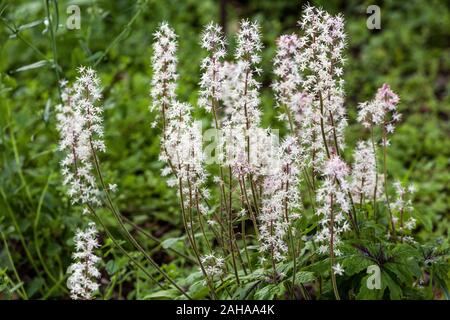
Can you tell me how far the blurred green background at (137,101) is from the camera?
3887 millimetres

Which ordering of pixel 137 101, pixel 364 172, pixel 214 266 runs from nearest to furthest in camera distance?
pixel 214 266 → pixel 364 172 → pixel 137 101

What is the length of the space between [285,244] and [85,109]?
0.93 m

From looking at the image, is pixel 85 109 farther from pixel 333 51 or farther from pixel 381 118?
pixel 381 118

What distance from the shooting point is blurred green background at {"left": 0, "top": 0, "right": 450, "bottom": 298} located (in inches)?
153

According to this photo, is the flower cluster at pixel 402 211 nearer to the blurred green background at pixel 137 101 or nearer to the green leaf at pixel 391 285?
the blurred green background at pixel 137 101

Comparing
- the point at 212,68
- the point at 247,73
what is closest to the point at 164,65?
the point at 212,68

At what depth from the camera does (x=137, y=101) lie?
5879mm

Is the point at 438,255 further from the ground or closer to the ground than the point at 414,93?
closer to the ground

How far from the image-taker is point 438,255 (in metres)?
2.75

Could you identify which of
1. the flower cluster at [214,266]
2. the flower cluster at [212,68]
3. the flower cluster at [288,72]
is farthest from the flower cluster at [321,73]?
the flower cluster at [214,266]

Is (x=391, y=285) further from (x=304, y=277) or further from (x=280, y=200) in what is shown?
(x=280, y=200)

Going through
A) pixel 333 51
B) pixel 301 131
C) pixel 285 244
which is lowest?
pixel 285 244

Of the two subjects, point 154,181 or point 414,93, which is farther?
point 414,93

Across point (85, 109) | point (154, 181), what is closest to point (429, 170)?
point (154, 181)
